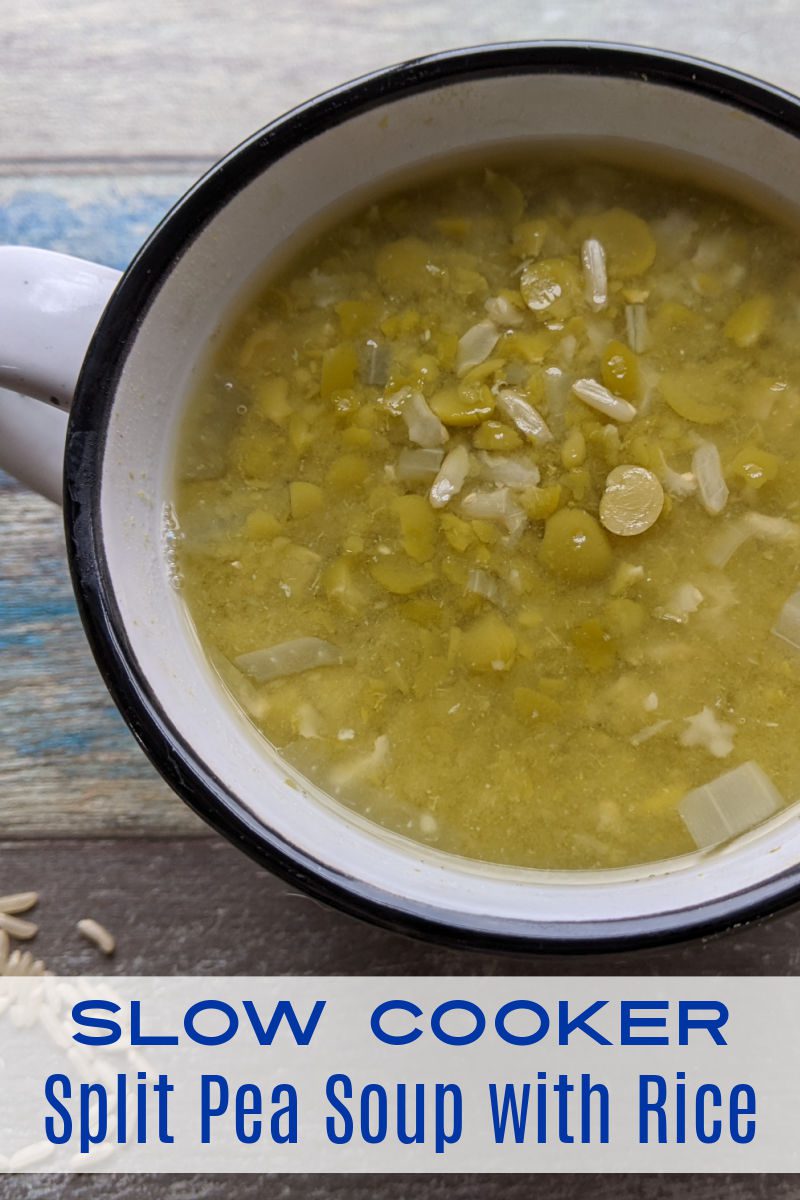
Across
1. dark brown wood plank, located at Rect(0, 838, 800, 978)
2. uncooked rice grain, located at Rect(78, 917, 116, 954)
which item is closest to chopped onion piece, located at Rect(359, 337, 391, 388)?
dark brown wood plank, located at Rect(0, 838, 800, 978)

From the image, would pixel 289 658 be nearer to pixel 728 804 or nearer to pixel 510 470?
pixel 510 470

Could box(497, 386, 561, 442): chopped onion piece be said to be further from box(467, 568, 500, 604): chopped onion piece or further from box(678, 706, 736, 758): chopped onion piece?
box(678, 706, 736, 758): chopped onion piece

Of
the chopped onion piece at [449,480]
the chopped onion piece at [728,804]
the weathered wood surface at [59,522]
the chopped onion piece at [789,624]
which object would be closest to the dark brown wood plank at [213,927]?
the weathered wood surface at [59,522]

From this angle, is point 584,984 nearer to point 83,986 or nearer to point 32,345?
point 83,986

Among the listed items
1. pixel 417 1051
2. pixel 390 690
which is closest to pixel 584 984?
pixel 417 1051

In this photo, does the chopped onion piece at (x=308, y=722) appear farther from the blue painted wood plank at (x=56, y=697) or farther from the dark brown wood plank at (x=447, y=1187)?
the dark brown wood plank at (x=447, y=1187)

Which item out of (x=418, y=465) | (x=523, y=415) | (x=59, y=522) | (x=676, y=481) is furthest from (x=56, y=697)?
(x=676, y=481)
